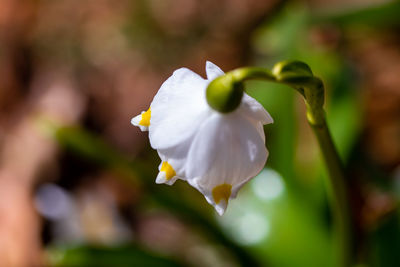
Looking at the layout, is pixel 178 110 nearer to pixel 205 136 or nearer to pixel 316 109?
pixel 205 136

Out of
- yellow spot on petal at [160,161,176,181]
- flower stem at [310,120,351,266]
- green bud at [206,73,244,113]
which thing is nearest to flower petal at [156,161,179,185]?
yellow spot on petal at [160,161,176,181]

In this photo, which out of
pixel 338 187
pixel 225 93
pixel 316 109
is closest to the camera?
pixel 225 93

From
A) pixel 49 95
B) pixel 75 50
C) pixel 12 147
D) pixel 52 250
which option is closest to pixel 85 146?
pixel 52 250

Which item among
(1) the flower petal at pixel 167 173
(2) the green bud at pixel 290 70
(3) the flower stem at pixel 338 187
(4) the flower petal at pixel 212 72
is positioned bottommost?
(3) the flower stem at pixel 338 187

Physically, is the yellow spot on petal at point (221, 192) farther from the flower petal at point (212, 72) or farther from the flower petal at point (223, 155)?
the flower petal at point (212, 72)

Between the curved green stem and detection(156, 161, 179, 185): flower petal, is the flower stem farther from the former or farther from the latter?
detection(156, 161, 179, 185): flower petal

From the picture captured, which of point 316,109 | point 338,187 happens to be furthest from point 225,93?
point 338,187

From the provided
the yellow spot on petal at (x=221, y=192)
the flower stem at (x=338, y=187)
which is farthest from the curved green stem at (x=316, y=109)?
the yellow spot on petal at (x=221, y=192)
